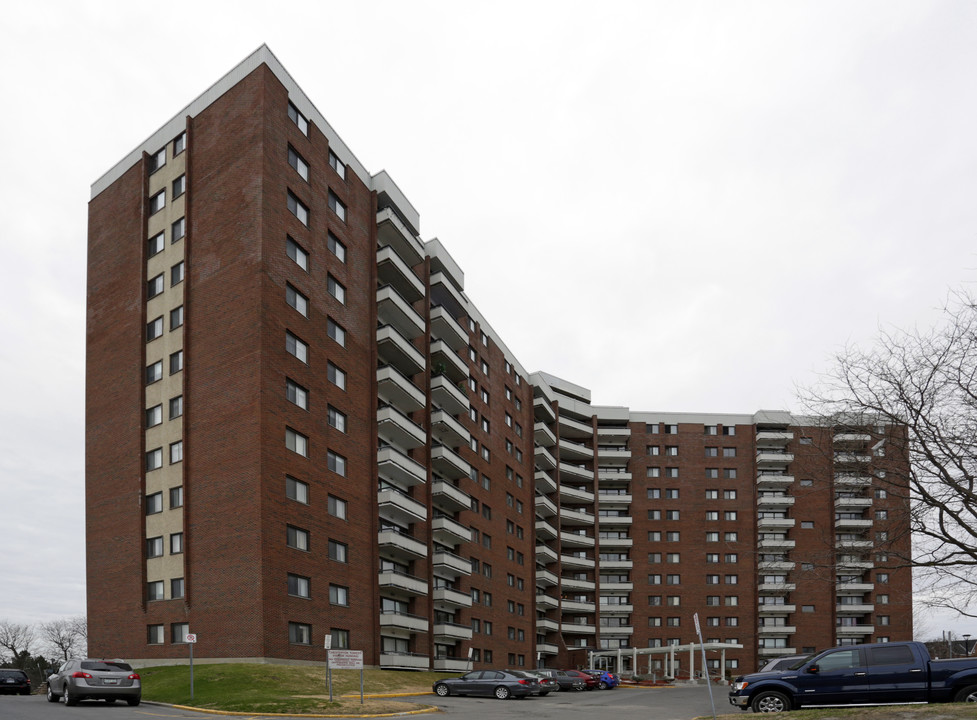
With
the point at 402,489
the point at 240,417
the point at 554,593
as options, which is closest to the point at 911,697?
the point at 240,417

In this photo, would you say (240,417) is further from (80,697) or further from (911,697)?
(911,697)

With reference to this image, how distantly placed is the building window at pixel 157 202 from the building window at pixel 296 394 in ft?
44.4

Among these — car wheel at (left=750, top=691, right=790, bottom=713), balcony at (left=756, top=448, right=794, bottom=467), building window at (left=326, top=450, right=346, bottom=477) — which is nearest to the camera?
car wheel at (left=750, top=691, right=790, bottom=713)

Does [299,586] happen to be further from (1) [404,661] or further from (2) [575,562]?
(2) [575,562]

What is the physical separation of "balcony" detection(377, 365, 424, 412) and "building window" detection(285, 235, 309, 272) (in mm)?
8903

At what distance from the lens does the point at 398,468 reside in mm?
53344

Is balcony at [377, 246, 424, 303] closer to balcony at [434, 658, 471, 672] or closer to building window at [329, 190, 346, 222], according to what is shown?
building window at [329, 190, 346, 222]

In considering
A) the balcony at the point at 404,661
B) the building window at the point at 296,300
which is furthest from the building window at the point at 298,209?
the balcony at the point at 404,661

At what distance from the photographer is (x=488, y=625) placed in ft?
231

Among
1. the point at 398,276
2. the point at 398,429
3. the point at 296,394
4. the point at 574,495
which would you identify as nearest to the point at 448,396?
the point at 398,429

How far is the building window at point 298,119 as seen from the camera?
48500 millimetres

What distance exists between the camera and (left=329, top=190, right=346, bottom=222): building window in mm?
51438

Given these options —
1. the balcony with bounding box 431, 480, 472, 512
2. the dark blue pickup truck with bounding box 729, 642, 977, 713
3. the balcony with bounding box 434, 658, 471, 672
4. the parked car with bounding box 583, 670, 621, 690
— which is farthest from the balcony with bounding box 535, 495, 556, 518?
the dark blue pickup truck with bounding box 729, 642, 977, 713

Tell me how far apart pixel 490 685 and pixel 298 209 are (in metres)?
25.7
